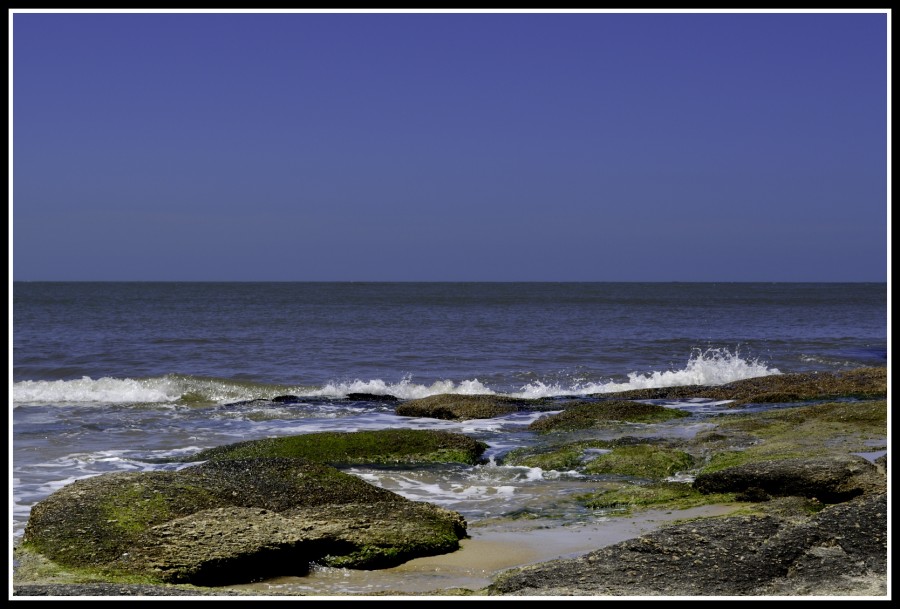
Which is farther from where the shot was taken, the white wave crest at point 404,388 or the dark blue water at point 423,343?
the dark blue water at point 423,343

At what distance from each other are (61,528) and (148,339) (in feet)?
108

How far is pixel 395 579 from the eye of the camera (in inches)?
256

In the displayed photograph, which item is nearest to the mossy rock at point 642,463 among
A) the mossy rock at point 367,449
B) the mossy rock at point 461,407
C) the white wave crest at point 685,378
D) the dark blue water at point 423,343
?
the mossy rock at point 367,449

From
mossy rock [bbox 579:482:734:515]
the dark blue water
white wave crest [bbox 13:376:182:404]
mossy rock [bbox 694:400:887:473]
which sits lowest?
white wave crest [bbox 13:376:182:404]

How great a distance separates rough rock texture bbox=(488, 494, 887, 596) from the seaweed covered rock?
1503 millimetres

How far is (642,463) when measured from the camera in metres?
10.4

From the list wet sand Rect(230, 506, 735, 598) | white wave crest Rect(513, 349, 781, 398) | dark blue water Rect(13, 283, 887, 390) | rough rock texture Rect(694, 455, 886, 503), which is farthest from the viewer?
dark blue water Rect(13, 283, 887, 390)

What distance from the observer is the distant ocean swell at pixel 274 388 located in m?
20.6

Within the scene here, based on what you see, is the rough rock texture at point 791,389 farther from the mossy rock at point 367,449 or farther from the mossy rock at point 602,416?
the mossy rock at point 367,449

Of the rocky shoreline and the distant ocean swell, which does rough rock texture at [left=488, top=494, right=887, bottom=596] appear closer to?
the rocky shoreline

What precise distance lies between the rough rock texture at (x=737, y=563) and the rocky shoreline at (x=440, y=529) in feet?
0.04

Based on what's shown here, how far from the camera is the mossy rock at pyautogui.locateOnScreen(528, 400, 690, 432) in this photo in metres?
14.0

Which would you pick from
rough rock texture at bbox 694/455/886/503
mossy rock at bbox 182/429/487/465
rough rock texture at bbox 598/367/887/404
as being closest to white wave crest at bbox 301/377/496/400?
rough rock texture at bbox 598/367/887/404
